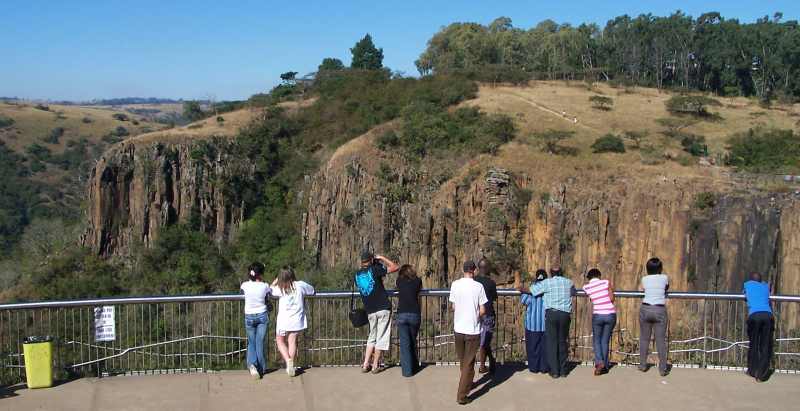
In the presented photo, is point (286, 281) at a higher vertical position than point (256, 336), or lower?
higher

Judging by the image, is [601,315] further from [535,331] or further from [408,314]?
[408,314]

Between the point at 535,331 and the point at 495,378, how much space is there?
29.1 inches

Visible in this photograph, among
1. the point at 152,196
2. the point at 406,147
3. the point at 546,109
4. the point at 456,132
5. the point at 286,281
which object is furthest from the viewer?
the point at 152,196

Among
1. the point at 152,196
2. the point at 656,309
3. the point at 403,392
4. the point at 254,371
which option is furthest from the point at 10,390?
the point at 152,196

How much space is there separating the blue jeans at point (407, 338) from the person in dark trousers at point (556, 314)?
1.48 metres

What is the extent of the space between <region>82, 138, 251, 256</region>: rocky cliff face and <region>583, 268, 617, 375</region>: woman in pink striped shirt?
131 feet

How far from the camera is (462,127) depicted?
40.2 m

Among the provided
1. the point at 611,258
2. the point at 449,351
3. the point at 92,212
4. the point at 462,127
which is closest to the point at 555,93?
the point at 462,127

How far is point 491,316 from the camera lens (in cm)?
955

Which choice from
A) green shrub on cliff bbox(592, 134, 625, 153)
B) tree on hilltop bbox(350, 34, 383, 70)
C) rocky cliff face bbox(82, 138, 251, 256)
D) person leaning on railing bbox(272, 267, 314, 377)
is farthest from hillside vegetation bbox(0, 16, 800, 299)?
person leaning on railing bbox(272, 267, 314, 377)

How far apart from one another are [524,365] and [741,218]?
61.3 feet

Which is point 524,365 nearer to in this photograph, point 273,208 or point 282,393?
point 282,393

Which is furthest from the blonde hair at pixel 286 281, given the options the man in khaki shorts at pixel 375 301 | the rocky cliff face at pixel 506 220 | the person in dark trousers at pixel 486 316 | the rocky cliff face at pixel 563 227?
the rocky cliff face at pixel 563 227

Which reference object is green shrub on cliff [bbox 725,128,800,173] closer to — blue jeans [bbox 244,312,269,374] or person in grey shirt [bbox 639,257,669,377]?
person in grey shirt [bbox 639,257,669,377]
